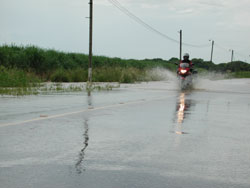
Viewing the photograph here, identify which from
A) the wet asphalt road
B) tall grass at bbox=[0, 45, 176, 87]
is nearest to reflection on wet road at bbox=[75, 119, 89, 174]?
the wet asphalt road

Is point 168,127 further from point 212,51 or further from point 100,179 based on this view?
point 212,51

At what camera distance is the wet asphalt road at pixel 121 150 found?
5.05 metres

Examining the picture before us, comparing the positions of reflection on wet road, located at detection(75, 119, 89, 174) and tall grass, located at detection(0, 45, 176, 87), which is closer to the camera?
reflection on wet road, located at detection(75, 119, 89, 174)

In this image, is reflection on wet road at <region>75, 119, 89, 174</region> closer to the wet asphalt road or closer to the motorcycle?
the wet asphalt road

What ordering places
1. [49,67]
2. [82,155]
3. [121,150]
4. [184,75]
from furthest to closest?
[49,67], [184,75], [121,150], [82,155]

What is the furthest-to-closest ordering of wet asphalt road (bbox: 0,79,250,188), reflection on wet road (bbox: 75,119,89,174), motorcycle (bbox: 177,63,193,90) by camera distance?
motorcycle (bbox: 177,63,193,90) → reflection on wet road (bbox: 75,119,89,174) → wet asphalt road (bbox: 0,79,250,188)

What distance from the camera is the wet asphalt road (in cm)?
505

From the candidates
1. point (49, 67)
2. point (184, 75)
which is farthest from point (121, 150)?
point (49, 67)

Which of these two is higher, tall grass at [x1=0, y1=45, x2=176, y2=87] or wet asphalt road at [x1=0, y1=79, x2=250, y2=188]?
tall grass at [x1=0, y1=45, x2=176, y2=87]

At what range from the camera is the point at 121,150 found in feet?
22.2

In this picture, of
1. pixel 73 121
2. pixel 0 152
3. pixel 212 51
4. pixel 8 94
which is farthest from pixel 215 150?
pixel 212 51

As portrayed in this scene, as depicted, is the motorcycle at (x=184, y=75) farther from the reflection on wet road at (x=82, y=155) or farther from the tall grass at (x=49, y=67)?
the reflection on wet road at (x=82, y=155)

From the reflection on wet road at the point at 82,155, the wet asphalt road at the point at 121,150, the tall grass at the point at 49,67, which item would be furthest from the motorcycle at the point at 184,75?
the reflection on wet road at the point at 82,155

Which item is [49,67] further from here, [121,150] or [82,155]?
[82,155]
